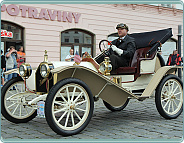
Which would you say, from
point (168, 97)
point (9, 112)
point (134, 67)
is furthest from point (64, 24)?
point (9, 112)

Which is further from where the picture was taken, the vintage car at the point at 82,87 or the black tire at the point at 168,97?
the black tire at the point at 168,97

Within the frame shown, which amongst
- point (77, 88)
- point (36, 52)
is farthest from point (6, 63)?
point (77, 88)

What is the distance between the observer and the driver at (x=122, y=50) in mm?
4809

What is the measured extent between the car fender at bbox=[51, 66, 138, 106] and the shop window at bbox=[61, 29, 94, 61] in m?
9.44

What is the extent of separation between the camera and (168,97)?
4902 millimetres

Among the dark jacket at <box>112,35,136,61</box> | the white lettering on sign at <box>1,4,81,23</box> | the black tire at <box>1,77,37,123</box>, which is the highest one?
the white lettering on sign at <box>1,4,81,23</box>

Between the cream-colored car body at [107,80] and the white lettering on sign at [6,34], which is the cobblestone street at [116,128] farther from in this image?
the white lettering on sign at [6,34]

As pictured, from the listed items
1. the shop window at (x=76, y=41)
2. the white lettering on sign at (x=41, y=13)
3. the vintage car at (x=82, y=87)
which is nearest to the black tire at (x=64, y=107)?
the vintage car at (x=82, y=87)

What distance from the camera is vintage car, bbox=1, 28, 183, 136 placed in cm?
359

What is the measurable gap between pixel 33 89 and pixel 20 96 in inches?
9.6

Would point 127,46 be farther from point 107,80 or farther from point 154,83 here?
point 107,80

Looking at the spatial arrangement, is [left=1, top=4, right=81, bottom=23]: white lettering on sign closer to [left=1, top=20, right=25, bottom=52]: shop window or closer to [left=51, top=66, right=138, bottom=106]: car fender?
[left=1, top=20, right=25, bottom=52]: shop window

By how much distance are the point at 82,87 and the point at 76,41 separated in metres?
10.7

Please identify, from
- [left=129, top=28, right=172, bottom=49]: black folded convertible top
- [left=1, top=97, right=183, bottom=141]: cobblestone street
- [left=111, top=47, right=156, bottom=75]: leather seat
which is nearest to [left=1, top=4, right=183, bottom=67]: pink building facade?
[left=129, top=28, right=172, bottom=49]: black folded convertible top
